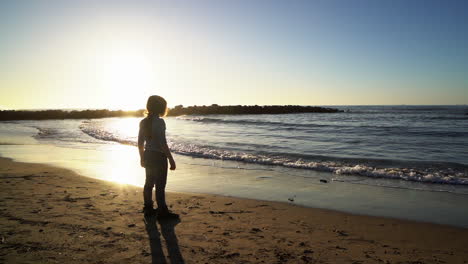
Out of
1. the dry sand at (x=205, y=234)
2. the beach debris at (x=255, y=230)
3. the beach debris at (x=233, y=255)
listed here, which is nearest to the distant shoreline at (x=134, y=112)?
the dry sand at (x=205, y=234)

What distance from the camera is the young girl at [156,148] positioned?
5.48m

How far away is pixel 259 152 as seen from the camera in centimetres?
1506

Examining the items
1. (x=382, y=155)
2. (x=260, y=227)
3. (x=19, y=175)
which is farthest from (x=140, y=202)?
(x=382, y=155)

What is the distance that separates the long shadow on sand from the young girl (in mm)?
186

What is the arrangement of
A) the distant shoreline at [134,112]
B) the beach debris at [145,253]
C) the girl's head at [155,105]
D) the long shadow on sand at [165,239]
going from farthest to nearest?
the distant shoreline at [134,112]
the girl's head at [155,105]
the beach debris at [145,253]
the long shadow on sand at [165,239]

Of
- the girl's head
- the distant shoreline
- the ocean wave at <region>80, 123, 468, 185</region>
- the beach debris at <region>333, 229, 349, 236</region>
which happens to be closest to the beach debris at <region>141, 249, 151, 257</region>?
the girl's head

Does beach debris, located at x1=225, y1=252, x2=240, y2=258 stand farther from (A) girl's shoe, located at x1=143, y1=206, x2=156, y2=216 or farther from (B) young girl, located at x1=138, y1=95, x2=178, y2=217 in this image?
(A) girl's shoe, located at x1=143, y1=206, x2=156, y2=216

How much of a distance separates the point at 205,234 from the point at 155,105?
2.21 m

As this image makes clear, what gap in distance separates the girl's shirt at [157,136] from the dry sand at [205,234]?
1222 millimetres

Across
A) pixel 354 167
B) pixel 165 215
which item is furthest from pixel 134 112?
pixel 165 215

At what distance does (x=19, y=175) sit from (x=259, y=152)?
9.20 meters

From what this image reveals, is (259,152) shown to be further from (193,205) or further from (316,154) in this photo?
(193,205)

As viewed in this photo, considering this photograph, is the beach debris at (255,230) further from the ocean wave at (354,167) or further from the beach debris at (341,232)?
the ocean wave at (354,167)

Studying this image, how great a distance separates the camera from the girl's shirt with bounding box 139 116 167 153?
18.0ft
